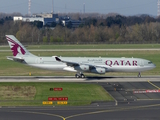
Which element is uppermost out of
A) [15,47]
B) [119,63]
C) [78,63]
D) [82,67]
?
[15,47]

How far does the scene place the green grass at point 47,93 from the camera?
3769 cm

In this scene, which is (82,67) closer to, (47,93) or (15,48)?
(15,48)

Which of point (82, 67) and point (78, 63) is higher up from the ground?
point (78, 63)

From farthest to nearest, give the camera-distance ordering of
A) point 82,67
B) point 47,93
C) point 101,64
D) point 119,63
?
1. point 101,64
2. point 119,63
3. point 82,67
4. point 47,93

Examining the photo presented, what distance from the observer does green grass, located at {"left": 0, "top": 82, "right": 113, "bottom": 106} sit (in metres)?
37.7

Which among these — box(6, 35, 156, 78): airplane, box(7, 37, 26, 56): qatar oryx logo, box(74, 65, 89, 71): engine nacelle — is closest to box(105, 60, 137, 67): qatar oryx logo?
box(6, 35, 156, 78): airplane

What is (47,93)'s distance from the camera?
4288 cm

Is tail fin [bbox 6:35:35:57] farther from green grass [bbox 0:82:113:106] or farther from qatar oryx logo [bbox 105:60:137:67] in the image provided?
qatar oryx logo [bbox 105:60:137:67]

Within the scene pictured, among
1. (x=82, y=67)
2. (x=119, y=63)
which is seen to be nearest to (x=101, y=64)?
(x=119, y=63)

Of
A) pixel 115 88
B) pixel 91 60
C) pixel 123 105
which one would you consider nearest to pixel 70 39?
pixel 91 60

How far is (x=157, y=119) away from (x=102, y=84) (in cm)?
2037

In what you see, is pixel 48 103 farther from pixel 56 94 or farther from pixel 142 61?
pixel 142 61

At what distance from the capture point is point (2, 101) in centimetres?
3784

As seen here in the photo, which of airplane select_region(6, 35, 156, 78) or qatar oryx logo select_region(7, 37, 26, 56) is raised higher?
qatar oryx logo select_region(7, 37, 26, 56)
